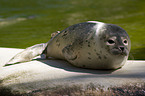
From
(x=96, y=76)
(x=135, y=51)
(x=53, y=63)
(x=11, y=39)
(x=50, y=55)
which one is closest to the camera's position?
(x=96, y=76)

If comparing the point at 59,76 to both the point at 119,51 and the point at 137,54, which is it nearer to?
the point at 119,51

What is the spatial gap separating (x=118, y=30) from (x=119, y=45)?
0.79 feet

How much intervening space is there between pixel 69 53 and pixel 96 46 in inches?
16.2

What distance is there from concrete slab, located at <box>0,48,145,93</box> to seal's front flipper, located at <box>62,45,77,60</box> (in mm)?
136

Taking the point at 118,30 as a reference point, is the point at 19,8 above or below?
above

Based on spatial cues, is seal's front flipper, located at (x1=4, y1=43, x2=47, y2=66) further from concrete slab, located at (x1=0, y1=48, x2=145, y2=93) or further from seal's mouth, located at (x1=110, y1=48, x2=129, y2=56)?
seal's mouth, located at (x1=110, y1=48, x2=129, y2=56)

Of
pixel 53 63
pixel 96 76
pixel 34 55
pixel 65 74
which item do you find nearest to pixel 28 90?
pixel 65 74

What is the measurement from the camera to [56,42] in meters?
3.21

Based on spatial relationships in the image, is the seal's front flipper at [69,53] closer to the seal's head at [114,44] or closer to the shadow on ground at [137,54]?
the seal's head at [114,44]

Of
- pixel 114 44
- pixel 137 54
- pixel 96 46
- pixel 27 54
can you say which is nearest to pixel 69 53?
pixel 96 46

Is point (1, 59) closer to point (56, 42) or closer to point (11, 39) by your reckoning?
point (56, 42)

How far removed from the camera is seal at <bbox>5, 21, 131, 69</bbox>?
2561 mm

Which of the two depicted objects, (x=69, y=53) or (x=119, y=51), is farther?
(x=69, y=53)

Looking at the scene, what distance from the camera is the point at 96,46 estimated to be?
2.63 metres
